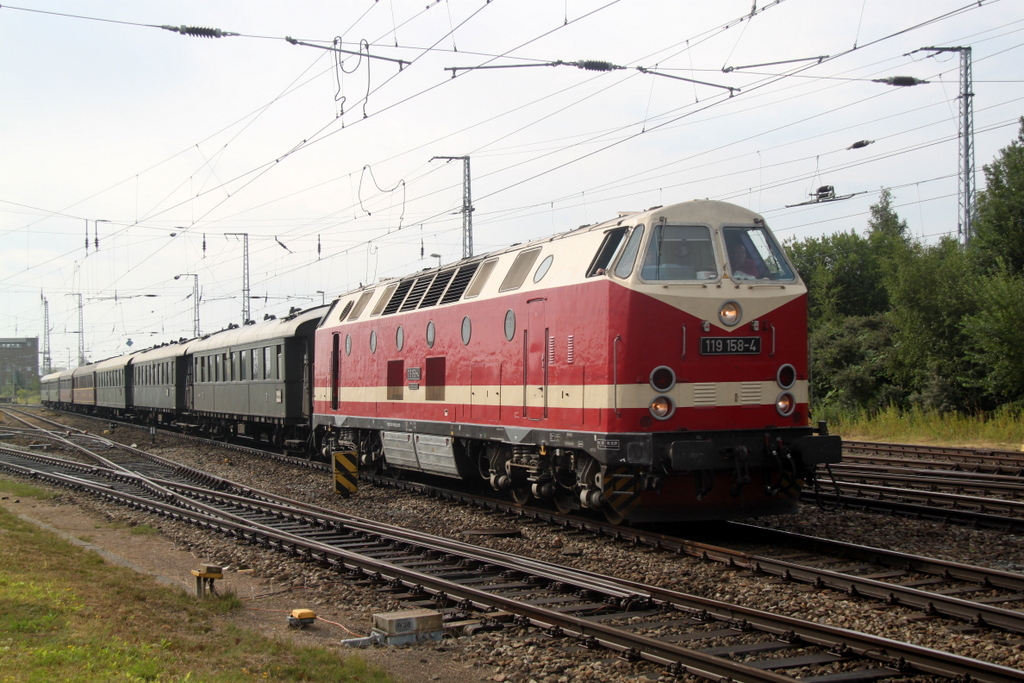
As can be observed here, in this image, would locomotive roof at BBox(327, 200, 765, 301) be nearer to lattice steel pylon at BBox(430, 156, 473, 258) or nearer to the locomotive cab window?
the locomotive cab window

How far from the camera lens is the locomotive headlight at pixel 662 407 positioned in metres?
10.3

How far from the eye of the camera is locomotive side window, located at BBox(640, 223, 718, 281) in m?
10.6

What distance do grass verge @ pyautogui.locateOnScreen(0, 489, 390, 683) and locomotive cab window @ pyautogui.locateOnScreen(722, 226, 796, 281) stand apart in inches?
262

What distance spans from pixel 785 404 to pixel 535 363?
3.27 meters

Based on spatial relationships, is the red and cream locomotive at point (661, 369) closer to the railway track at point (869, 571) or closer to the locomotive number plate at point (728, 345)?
the locomotive number plate at point (728, 345)

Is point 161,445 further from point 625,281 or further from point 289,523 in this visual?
point 625,281

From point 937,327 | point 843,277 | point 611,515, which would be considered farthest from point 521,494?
point 843,277

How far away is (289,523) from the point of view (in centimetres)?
1316

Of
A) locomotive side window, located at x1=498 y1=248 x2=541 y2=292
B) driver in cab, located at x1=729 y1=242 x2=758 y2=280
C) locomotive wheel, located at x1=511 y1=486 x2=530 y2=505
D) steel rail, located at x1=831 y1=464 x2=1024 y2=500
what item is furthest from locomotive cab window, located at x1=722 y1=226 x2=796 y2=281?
steel rail, located at x1=831 y1=464 x2=1024 y2=500

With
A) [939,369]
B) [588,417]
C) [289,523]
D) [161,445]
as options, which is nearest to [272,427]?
[161,445]

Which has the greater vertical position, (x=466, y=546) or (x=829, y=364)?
(x=829, y=364)

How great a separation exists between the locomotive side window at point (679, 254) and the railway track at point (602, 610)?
3.67 metres

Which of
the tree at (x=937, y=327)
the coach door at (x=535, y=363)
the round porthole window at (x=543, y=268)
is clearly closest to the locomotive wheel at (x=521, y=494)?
the coach door at (x=535, y=363)

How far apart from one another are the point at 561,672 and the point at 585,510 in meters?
6.37
